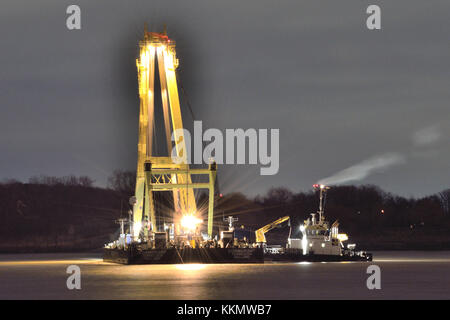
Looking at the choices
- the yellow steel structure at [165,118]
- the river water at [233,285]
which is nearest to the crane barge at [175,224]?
the yellow steel structure at [165,118]

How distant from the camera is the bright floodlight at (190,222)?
344 ft

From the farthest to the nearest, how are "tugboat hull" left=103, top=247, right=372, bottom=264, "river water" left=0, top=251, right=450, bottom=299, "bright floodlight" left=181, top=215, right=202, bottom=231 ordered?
1. "bright floodlight" left=181, top=215, right=202, bottom=231
2. "tugboat hull" left=103, top=247, right=372, bottom=264
3. "river water" left=0, top=251, right=450, bottom=299

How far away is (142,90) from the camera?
352 feet

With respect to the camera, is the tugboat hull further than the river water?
Yes

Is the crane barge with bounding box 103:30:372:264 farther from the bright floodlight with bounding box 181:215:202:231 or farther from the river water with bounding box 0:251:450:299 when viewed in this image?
the river water with bounding box 0:251:450:299

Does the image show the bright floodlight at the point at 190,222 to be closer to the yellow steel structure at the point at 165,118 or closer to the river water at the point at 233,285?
the yellow steel structure at the point at 165,118

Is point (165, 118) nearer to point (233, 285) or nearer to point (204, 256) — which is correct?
point (204, 256)

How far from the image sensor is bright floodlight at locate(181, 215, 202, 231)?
105m

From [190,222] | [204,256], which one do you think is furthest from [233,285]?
[190,222]

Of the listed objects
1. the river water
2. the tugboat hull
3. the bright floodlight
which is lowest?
the river water

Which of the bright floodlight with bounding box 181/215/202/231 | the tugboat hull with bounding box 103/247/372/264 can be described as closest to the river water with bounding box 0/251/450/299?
the tugboat hull with bounding box 103/247/372/264

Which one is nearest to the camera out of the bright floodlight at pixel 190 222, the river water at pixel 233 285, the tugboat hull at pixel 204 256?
the river water at pixel 233 285

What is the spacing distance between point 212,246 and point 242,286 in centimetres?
3900

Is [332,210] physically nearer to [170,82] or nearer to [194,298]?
[170,82]
